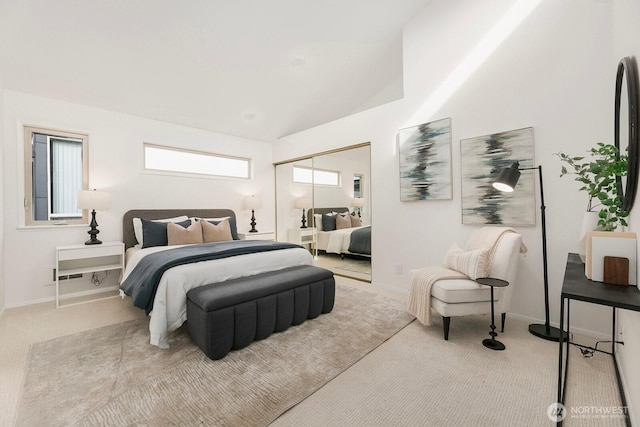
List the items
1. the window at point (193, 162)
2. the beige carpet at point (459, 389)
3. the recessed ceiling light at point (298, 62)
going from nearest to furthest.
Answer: the beige carpet at point (459, 389), the recessed ceiling light at point (298, 62), the window at point (193, 162)

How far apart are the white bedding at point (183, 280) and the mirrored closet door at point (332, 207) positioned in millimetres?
1802

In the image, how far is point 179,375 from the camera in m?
1.81

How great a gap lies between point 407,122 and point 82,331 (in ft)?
13.7

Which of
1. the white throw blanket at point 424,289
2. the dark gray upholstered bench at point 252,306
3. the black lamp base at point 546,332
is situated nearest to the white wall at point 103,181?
the dark gray upholstered bench at point 252,306

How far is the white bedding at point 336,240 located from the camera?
4.41 metres

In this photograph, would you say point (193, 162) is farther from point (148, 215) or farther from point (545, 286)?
point (545, 286)

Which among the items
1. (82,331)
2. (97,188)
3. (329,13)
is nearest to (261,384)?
(82,331)

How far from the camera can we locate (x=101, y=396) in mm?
1604

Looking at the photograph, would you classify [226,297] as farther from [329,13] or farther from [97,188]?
[329,13]

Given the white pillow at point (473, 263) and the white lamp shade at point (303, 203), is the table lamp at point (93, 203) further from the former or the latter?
the white pillow at point (473, 263)

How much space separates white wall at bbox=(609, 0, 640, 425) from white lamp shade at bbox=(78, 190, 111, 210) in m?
4.77

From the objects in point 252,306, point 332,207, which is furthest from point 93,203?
point 332,207

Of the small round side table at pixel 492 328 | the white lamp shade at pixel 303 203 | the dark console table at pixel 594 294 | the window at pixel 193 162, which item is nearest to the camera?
the dark console table at pixel 594 294

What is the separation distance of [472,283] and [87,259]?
4.52 meters
